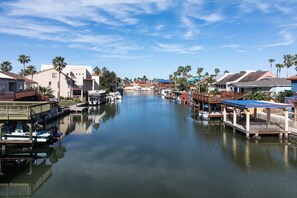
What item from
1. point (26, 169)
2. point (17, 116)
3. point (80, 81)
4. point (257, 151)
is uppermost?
point (80, 81)

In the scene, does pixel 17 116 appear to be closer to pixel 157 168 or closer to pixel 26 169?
pixel 26 169

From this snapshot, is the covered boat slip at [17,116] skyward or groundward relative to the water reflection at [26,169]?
skyward

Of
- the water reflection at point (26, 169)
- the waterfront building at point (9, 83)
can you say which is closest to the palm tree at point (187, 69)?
the waterfront building at point (9, 83)

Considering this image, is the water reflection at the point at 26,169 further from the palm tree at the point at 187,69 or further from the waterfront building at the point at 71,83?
the palm tree at the point at 187,69

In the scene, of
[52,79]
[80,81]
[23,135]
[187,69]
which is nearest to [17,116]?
[23,135]

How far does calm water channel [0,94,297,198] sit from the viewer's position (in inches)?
733

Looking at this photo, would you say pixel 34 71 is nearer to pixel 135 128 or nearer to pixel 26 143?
pixel 135 128

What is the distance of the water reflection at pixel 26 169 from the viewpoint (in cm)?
1934

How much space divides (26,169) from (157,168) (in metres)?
10.8

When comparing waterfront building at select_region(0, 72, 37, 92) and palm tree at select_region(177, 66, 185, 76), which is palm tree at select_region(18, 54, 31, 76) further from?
palm tree at select_region(177, 66, 185, 76)

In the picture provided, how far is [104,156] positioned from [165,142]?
29.5ft

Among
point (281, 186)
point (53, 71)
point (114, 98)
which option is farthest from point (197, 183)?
point (114, 98)

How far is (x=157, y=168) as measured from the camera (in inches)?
906

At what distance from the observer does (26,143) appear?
1081 inches
